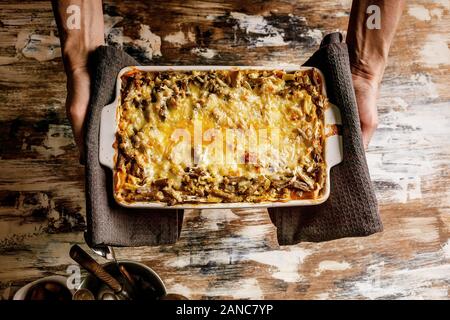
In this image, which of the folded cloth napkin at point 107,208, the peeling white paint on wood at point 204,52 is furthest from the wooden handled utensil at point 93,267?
the peeling white paint on wood at point 204,52

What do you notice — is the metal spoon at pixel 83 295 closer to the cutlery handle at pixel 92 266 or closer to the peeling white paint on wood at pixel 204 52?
the cutlery handle at pixel 92 266

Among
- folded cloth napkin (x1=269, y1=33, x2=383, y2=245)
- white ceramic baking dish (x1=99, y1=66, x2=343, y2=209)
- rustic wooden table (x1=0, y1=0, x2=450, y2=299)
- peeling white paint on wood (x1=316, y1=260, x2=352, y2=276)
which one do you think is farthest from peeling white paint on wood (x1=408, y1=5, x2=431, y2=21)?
peeling white paint on wood (x1=316, y1=260, x2=352, y2=276)

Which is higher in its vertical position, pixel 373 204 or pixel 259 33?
pixel 259 33

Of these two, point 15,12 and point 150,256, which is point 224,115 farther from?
point 15,12

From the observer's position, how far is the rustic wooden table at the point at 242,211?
2.05 m

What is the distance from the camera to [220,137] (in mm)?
1551

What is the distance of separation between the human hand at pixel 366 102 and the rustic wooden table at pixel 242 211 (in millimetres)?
484

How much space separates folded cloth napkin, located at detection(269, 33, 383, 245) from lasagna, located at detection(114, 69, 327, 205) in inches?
2.9

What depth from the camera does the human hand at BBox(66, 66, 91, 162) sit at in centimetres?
158

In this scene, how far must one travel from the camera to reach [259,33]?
2217 millimetres

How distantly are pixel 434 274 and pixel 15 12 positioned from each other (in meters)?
2.48

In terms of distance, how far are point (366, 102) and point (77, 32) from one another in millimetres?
1159
